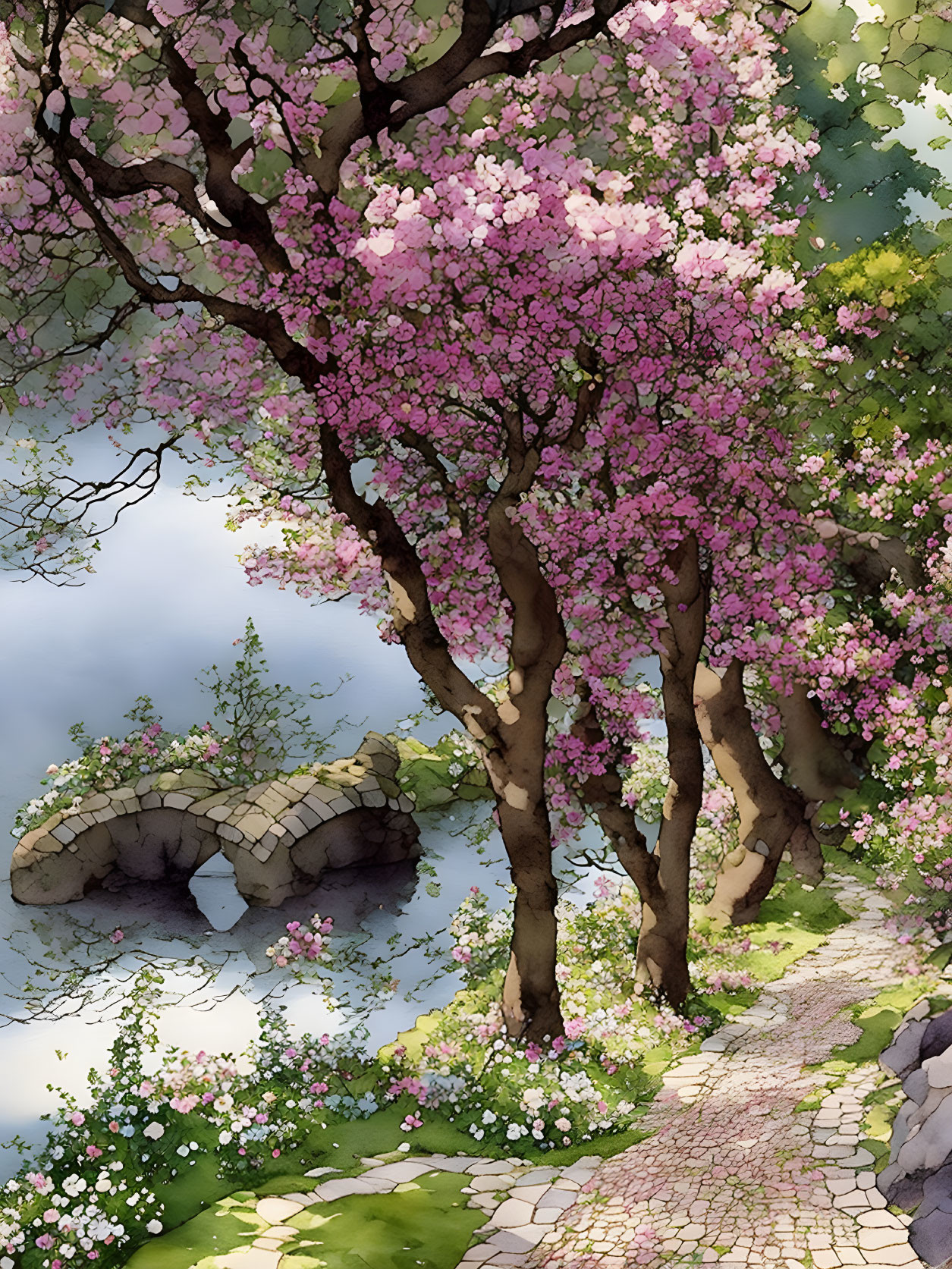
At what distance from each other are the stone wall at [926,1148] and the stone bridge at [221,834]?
10.2 m

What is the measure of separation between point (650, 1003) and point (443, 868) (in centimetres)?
555

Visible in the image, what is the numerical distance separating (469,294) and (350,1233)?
6.52 metres

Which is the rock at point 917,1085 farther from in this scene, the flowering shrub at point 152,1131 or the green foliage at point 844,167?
the green foliage at point 844,167

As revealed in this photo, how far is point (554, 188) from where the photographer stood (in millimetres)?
8234

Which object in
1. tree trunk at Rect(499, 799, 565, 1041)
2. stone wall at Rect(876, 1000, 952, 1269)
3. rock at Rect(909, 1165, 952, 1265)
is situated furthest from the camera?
tree trunk at Rect(499, 799, 565, 1041)

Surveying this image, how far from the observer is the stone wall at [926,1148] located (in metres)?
7.01

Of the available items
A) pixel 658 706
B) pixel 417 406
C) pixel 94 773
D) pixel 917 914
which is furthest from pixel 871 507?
pixel 94 773

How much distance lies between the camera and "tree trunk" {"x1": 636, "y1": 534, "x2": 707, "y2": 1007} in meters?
12.2

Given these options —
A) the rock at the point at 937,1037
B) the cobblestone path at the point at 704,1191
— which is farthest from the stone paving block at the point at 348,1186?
the rock at the point at 937,1037

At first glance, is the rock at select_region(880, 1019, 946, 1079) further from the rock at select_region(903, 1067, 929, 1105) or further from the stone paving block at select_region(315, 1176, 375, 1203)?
the stone paving block at select_region(315, 1176, 375, 1203)

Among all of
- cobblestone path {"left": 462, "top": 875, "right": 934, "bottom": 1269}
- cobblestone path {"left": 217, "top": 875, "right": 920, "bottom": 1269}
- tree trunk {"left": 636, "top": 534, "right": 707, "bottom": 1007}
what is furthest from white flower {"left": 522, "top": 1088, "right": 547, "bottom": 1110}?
tree trunk {"left": 636, "top": 534, "right": 707, "bottom": 1007}

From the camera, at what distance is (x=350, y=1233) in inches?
308

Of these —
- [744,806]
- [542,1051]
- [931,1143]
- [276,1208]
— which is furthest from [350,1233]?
[744,806]

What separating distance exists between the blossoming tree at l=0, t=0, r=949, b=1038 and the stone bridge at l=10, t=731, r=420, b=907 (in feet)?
21.8
